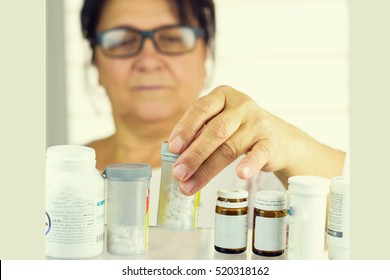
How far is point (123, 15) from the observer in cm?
113

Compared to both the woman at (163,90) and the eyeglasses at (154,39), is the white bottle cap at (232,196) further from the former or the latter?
the eyeglasses at (154,39)

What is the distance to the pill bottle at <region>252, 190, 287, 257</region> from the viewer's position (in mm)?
947

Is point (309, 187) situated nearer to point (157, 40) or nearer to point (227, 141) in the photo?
point (227, 141)

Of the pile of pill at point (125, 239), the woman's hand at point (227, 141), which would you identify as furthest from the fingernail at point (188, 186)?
the pile of pill at point (125, 239)

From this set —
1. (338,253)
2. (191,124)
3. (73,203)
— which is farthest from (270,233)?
(73,203)

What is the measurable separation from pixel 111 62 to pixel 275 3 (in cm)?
35

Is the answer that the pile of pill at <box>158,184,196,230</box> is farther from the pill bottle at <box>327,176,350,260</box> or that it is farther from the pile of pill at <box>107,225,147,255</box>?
the pill bottle at <box>327,176,350,260</box>

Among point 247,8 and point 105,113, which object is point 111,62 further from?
point 247,8

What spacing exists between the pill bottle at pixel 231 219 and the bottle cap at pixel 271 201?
0.08 ft

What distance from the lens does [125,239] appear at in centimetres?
95

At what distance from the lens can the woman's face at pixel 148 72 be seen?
44.1 inches

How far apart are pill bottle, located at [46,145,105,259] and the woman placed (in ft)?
0.58

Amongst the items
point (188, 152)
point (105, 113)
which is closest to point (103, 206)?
point (188, 152)

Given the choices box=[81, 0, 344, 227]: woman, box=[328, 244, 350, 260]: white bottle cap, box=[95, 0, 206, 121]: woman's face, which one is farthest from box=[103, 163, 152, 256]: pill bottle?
box=[328, 244, 350, 260]: white bottle cap
